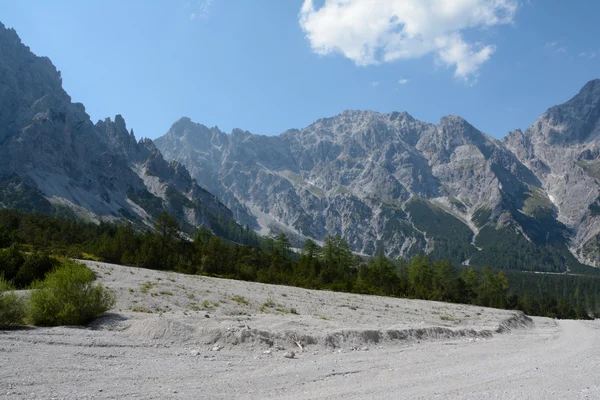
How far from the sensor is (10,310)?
60.2 feet

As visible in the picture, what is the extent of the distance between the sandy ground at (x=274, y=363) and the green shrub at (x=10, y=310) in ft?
3.84

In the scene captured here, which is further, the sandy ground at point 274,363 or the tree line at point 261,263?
the tree line at point 261,263

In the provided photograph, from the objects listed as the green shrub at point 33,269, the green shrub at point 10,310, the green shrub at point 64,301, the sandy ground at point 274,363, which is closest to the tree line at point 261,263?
the green shrub at point 33,269

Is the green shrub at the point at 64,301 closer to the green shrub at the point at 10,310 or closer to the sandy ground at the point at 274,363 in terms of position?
the green shrub at the point at 10,310

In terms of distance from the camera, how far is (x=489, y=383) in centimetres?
1309

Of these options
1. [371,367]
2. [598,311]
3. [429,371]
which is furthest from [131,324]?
[598,311]

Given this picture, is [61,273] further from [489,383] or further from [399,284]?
[399,284]

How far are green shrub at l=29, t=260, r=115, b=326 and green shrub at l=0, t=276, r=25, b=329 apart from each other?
3.14ft

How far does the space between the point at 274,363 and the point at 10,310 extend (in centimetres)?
1330

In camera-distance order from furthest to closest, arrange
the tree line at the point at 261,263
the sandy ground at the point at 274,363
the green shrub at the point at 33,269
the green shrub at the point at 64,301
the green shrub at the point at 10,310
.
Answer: the tree line at the point at 261,263, the green shrub at the point at 33,269, the green shrub at the point at 64,301, the green shrub at the point at 10,310, the sandy ground at the point at 274,363

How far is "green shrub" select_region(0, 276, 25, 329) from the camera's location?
1803 centimetres

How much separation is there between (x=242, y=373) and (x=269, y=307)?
1969 cm

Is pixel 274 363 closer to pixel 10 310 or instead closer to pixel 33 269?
pixel 10 310

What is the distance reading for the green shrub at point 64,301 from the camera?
20219 millimetres
